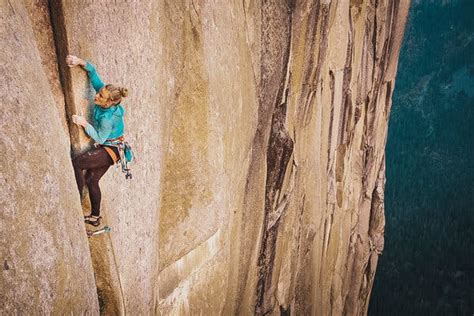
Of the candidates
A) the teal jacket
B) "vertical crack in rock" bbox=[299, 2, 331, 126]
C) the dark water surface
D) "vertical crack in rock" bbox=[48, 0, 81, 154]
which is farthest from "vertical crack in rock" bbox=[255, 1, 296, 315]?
the dark water surface

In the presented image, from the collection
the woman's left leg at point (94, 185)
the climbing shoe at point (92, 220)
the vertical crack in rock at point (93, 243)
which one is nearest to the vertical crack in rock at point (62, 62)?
the vertical crack in rock at point (93, 243)

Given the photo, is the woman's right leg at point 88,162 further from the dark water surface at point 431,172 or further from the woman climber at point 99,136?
the dark water surface at point 431,172

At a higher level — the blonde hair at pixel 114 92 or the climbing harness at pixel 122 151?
the blonde hair at pixel 114 92

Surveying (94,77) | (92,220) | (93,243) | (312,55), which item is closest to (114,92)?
(94,77)

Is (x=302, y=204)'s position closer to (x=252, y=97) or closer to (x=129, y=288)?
(x=252, y=97)

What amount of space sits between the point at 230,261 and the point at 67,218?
532 centimetres

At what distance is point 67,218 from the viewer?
419 cm

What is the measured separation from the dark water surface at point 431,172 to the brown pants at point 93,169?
5482 cm

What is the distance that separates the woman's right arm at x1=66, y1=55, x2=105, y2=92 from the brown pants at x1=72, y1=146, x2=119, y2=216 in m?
0.63

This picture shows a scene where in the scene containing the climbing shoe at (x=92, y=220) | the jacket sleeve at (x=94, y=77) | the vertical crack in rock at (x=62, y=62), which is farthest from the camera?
the climbing shoe at (x=92, y=220)

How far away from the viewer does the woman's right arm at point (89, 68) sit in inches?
171

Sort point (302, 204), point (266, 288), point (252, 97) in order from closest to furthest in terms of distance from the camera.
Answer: point (252, 97) → point (266, 288) → point (302, 204)

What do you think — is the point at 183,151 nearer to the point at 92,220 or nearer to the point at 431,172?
the point at 92,220

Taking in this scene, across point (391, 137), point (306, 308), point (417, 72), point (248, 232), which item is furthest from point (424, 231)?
point (248, 232)
